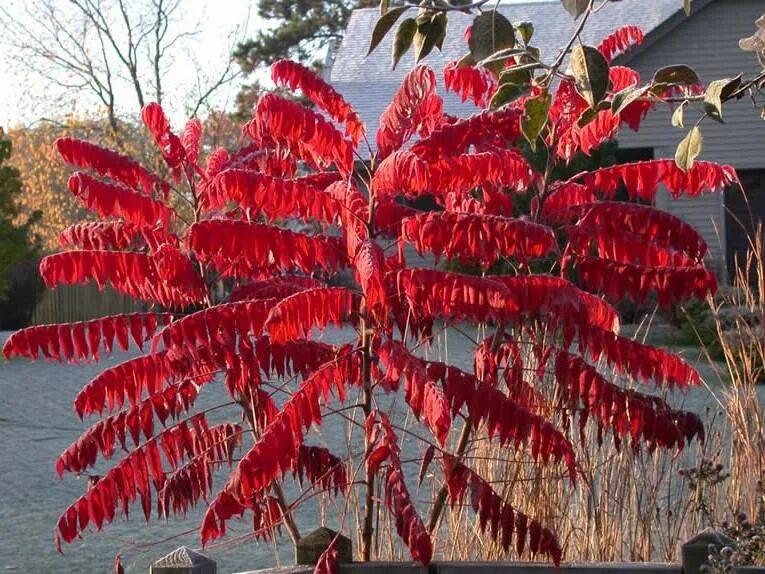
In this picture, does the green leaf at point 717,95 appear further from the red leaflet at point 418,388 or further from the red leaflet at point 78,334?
the red leaflet at point 78,334

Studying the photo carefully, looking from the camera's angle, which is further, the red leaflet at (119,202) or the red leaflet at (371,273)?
the red leaflet at (119,202)

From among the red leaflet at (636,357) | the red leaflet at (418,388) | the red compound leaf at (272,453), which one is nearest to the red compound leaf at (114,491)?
the red compound leaf at (272,453)

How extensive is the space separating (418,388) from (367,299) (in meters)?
0.32

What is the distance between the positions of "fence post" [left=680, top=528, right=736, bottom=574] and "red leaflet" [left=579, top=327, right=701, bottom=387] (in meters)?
0.59

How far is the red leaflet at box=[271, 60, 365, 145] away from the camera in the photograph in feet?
15.0

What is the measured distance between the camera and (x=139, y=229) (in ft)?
16.5

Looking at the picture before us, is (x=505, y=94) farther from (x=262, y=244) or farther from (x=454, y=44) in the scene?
(x=454, y=44)

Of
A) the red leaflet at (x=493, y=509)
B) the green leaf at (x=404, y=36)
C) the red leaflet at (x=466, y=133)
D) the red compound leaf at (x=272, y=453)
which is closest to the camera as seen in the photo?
the green leaf at (x=404, y=36)

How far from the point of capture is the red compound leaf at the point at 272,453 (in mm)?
3844

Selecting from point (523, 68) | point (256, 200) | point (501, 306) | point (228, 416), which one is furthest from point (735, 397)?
point (228, 416)

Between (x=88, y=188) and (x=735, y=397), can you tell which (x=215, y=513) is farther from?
(x=735, y=397)

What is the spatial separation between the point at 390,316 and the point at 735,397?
173cm

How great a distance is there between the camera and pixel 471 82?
5332 millimetres

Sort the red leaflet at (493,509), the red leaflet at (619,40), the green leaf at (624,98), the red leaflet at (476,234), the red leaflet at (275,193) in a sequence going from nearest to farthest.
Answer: the green leaf at (624,98)
the red leaflet at (493,509)
the red leaflet at (476,234)
the red leaflet at (275,193)
the red leaflet at (619,40)
